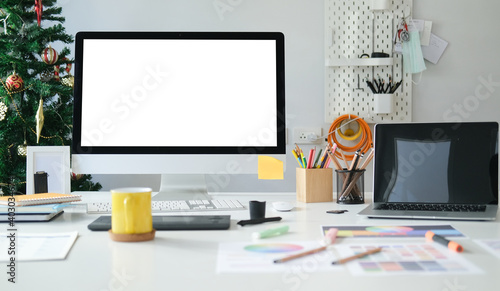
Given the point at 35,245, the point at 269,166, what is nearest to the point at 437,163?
the point at 269,166

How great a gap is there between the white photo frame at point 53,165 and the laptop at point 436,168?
87 centimetres

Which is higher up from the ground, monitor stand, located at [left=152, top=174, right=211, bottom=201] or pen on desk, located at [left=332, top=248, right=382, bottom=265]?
monitor stand, located at [left=152, top=174, right=211, bottom=201]

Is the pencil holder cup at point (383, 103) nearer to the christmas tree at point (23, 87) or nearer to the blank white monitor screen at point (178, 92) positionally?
the blank white monitor screen at point (178, 92)

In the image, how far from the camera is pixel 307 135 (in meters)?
2.52

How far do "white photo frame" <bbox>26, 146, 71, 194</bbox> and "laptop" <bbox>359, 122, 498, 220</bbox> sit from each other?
34.3 inches

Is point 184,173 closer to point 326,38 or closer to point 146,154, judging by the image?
point 146,154

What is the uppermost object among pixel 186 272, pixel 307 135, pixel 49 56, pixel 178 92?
pixel 49 56

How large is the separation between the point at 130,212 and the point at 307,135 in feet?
5.56

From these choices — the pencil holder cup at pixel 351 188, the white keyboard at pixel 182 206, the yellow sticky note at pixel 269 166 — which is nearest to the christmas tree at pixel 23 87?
the white keyboard at pixel 182 206

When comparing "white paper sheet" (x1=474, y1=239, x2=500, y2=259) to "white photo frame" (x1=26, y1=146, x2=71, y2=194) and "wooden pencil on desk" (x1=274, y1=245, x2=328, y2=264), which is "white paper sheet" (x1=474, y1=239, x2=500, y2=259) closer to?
"wooden pencil on desk" (x1=274, y1=245, x2=328, y2=264)

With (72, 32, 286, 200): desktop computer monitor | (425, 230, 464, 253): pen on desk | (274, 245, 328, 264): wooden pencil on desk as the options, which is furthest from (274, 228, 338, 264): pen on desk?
(72, 32, 286, 200): desktop computer monitor

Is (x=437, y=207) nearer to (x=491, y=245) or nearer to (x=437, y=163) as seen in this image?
(x=437, y=163)

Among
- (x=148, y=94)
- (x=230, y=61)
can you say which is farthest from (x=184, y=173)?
(x=230, y=61)

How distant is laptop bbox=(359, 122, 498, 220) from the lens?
49.1 inches
